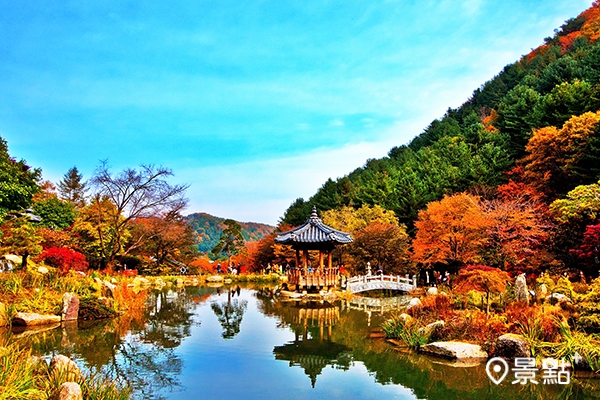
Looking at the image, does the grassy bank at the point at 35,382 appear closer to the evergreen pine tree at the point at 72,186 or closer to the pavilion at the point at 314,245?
the pavilion at the point at 314,245

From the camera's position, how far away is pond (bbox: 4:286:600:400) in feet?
21.7

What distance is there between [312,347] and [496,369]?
151 inches

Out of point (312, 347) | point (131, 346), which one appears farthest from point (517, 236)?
point (131, 346)

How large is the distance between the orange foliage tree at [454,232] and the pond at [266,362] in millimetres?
8226

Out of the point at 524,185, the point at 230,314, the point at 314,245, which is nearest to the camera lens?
the point at 230,314

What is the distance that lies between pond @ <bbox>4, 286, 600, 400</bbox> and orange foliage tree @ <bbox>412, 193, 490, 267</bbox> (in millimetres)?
8226

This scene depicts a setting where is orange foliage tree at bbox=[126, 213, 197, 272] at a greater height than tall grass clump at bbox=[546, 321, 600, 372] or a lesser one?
greater

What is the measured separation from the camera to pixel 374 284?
21.8 meters

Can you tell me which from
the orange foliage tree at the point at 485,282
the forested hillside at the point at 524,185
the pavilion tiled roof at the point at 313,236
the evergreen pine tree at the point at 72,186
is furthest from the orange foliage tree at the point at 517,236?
the evergreen pine tree at the point at 72,186

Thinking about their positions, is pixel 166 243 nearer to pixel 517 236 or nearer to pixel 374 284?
pixel 374 284

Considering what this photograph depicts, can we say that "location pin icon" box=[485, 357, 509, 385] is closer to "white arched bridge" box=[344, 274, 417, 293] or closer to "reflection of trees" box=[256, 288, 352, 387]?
"reflection of trees" box=[256, 288, 352, 387]

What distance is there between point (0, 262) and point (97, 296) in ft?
13.4

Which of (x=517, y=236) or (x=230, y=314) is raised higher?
(x=517, y=236)

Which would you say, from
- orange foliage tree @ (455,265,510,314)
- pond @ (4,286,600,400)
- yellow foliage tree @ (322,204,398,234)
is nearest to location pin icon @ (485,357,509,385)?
pond @ (4,286,600,400)
